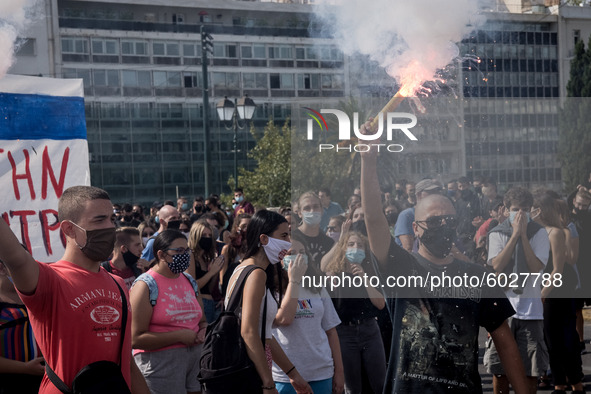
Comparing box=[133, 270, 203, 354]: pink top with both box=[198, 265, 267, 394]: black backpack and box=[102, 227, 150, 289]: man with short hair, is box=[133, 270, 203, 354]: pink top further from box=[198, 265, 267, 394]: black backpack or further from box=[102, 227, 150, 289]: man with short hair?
box=[102, 227, 150, 289]: man with short hair

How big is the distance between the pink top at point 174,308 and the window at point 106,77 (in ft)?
173

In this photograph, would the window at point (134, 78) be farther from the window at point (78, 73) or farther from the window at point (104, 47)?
the window at point (78, 73)

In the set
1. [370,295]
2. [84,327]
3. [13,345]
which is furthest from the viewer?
[370,295]

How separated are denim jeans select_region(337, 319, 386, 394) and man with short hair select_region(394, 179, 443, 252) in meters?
1.18

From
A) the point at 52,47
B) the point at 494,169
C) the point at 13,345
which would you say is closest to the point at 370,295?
the point at 494,169

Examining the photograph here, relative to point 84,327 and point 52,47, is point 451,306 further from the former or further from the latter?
point 52,47

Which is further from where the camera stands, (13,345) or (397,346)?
(13,345)

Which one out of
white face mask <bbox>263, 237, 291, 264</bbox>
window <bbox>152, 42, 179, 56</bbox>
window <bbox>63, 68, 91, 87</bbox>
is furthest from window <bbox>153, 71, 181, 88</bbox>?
white face mask <bbox>263, 237, 291, 264</bbox>

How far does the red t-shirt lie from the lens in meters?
3.60

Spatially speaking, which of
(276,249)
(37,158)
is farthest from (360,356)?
(37,158)

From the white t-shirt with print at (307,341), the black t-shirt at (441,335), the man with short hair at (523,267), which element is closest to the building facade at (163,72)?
the man with short hair at (523,267)

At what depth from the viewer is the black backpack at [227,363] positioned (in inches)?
182

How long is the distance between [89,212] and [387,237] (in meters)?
1.54

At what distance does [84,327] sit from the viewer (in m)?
3.66
